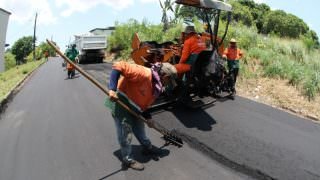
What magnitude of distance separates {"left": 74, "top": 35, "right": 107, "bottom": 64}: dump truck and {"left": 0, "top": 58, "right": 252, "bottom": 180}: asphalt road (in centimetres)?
1573

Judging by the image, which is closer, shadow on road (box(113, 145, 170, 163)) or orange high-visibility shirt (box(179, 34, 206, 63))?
shadow on road (box(113, 145, 170, 163))

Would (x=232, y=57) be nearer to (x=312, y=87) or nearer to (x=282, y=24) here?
(x=312, y=87)

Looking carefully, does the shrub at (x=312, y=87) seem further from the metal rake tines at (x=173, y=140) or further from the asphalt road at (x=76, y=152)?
the metal rake tines at (x=173, y=140)

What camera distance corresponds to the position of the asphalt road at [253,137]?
6.69 m

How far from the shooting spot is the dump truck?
26.5m

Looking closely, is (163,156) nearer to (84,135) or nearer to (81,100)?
(84,135)

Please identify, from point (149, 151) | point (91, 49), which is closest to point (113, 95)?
point (149, 151)

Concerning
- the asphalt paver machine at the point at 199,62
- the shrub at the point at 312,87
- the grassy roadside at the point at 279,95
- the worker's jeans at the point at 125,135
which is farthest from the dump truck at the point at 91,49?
the worker's jeans at the point at 125,135

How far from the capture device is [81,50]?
26.5m

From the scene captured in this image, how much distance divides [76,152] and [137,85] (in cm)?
187

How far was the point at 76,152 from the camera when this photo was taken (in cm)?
715

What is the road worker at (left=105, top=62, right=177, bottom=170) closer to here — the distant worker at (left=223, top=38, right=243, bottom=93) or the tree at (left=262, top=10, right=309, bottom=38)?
the distant worker at (left=223, top=38, right=243, bottom=93)

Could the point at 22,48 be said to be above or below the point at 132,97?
above

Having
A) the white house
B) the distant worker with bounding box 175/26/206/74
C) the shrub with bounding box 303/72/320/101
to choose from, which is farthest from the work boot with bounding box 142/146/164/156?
the white house
